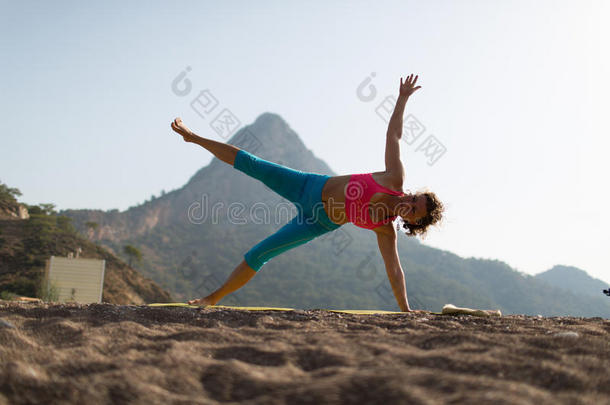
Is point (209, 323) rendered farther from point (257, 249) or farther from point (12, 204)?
point (12, 204)

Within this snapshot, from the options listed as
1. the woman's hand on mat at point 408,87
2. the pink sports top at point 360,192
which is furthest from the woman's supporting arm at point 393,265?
the woman's hand on mat at point 408,87

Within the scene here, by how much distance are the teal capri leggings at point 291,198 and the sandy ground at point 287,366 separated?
1454mm

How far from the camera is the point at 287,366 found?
1367 mm

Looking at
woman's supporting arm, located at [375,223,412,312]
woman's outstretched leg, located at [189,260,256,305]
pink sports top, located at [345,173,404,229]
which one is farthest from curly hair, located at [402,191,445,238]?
woman's outstretched leg, located at [189,260,256,305]

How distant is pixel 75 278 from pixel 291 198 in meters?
20.5

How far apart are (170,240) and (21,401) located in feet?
230

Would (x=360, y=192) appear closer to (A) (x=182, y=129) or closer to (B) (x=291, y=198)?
(B) (x=291, y=198)

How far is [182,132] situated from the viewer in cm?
366

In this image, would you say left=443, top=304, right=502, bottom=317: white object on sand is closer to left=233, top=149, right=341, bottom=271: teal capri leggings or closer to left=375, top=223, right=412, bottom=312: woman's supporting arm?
left=375, top=223, right=412, bottom=312: woman's supporting arm

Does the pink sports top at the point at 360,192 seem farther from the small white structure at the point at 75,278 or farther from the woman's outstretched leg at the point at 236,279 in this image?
the small white structure at the point at 75,278

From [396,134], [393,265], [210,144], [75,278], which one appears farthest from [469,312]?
[75,278]

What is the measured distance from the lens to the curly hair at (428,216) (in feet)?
11.0

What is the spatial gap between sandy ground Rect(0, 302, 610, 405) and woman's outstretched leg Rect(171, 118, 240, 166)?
173cm

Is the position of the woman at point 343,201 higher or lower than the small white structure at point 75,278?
higher
